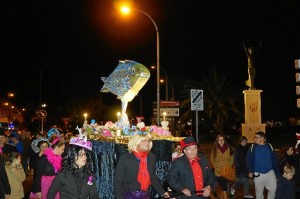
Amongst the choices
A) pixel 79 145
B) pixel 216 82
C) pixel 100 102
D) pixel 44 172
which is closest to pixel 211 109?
pixel 216 82

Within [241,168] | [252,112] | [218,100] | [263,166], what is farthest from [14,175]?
[218,100]

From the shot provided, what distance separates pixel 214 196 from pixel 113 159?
472 cm

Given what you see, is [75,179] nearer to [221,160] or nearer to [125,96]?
[125,96]

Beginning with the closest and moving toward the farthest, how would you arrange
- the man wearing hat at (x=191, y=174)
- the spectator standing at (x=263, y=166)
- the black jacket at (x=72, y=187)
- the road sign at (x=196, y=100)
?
the black jacket at (x=72, y=187)
the man wearing hat at (x=191, y=174)
the spectator standing at (x=263, y=166)
the road sign at (x=196, y=100)

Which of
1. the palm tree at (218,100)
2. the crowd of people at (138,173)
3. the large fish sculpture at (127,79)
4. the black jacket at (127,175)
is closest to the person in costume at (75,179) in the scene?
the crowd of people at (138,173)

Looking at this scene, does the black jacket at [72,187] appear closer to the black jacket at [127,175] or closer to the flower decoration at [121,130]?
the black jacket at [127,175]

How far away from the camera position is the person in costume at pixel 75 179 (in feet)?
15.9

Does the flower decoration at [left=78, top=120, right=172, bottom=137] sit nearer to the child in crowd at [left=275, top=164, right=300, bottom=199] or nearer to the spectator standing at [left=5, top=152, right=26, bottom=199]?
the spectator standing at [left=5, top=152, right=26, bottom=199]

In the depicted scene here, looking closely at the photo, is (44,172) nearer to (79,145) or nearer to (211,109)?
(79,145)

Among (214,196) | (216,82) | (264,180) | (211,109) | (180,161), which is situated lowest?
(214,196)

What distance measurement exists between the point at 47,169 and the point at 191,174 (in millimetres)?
2990

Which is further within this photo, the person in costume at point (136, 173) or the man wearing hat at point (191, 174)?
the man wearing hat at point (191, 174)

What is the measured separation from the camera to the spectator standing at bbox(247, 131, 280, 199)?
9.73 m

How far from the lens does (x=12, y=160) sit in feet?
29.2
